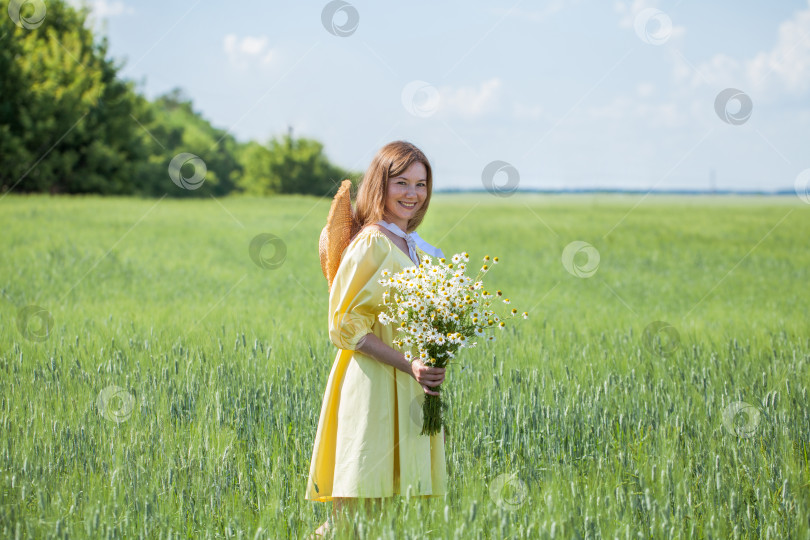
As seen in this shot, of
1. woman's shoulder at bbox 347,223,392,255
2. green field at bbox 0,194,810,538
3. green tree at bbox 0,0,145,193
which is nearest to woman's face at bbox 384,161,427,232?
woman's shoulder at bbox 347,223,392,255

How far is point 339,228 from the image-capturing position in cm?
334

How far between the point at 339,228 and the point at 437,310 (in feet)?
2.12

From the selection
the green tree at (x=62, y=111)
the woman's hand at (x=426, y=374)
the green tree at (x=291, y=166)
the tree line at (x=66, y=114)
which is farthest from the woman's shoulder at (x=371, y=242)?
the green tree at (x=291, y=166)

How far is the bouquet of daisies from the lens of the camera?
2955 millimetres

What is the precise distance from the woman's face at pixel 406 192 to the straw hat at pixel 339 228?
0.17m

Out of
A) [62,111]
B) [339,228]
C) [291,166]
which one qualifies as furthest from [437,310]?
[291,166]

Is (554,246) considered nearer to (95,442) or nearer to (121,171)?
(95,442)

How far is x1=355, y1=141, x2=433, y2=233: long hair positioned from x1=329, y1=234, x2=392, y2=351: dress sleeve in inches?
6.7

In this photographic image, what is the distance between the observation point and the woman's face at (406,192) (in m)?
3.26

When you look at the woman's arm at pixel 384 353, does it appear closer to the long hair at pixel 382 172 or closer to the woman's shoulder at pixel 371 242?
the woman's shoulder at pixel 371 242

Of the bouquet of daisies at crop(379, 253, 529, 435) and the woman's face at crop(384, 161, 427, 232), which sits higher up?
the woman's face at crop(384, 161, 427, 232)

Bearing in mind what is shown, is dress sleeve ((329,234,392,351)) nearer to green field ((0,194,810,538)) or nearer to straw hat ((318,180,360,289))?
straw hat ((318,180,360,289))

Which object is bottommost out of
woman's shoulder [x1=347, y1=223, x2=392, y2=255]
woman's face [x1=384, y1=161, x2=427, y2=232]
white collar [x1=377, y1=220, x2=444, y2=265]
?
woman's shoulder [x1=347, y1=223, x2=392, y2=255]

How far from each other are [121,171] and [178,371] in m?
41.9
